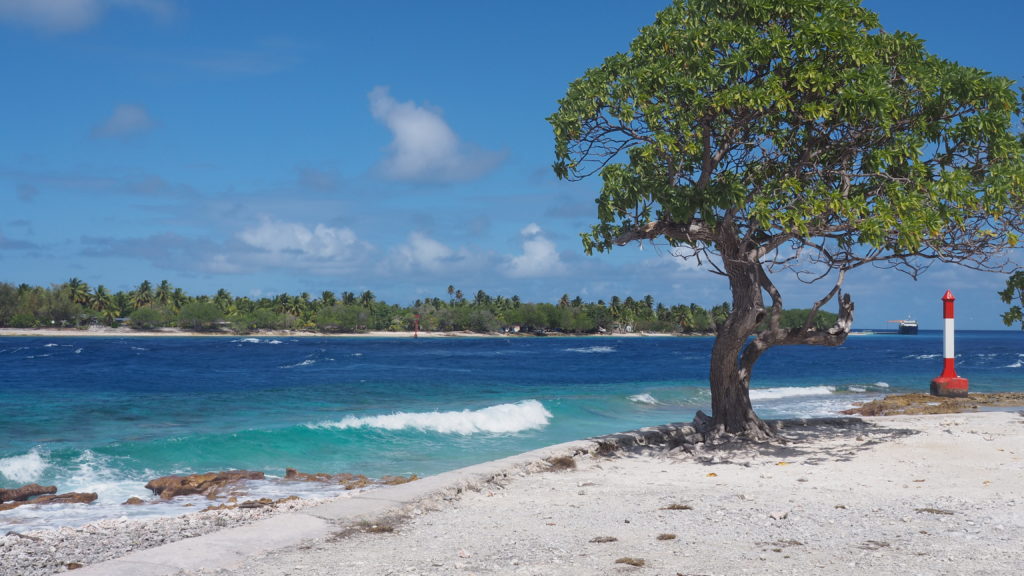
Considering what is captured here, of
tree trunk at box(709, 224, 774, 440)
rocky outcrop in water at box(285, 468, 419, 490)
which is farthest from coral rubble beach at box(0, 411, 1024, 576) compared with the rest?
rocky outcrop in water at box(285, 468, 419, 490)

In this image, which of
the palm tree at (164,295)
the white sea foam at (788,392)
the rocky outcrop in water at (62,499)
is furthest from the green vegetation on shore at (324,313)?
the rocky outcrop in water at (62,499)

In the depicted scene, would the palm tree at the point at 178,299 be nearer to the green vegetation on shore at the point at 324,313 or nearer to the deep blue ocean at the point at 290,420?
the green vegetation on shore at the point at 324,313

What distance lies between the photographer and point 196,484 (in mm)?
10906

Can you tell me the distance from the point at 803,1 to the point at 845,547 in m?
6.32

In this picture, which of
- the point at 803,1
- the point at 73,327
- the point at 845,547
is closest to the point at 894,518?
the point at 845,547

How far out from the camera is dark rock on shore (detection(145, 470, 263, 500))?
416 inches

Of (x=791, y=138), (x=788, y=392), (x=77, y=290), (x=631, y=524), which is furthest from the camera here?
(x=77, y=290)

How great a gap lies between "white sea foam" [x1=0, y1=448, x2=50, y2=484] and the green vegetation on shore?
12113 cm

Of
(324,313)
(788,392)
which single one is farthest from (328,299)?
(788,392)

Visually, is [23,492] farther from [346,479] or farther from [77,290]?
[77,290]

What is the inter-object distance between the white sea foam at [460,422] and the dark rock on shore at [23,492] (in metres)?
7.08

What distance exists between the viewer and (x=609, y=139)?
10055mm

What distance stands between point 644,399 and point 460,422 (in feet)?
30.7

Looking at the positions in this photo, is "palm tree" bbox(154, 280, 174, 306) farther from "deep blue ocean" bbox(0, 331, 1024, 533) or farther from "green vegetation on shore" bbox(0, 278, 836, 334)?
"deep blue ocean" bbox(0, 331, 1024, 533)
